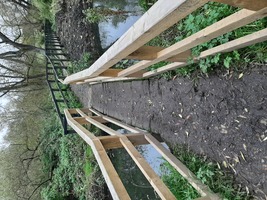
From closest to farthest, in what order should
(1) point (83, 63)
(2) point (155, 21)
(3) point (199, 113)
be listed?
(2) point (155, 21) → (3) point (199, 113) → (1) point (83, 63)

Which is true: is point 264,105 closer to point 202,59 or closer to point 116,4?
point 202,59

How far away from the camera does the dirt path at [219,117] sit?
1866 millimetres

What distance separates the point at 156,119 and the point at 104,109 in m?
2.15

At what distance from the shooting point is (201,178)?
232cm

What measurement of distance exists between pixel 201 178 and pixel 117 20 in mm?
3476

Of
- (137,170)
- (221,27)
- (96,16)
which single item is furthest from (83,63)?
(221,27)

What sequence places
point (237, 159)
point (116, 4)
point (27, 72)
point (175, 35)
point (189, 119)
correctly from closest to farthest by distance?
point (237, 159), point (189, 119), point (175, 35), point (116, 4), point (27, 72)

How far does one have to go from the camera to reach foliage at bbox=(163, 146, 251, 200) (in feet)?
6.81

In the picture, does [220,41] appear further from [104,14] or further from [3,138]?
[3,138]

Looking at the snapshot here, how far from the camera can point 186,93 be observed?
262 centimetres

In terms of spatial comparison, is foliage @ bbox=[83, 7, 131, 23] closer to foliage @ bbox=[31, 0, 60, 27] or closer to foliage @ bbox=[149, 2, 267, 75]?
foliage @ bbox=[149, 2, 267, 75]

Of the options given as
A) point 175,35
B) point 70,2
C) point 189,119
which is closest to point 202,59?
point 189,119

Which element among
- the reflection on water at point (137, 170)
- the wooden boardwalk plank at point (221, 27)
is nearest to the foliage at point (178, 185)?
the reflection on water at point (137, 170)

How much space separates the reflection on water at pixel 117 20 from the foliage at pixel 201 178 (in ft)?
8.55
